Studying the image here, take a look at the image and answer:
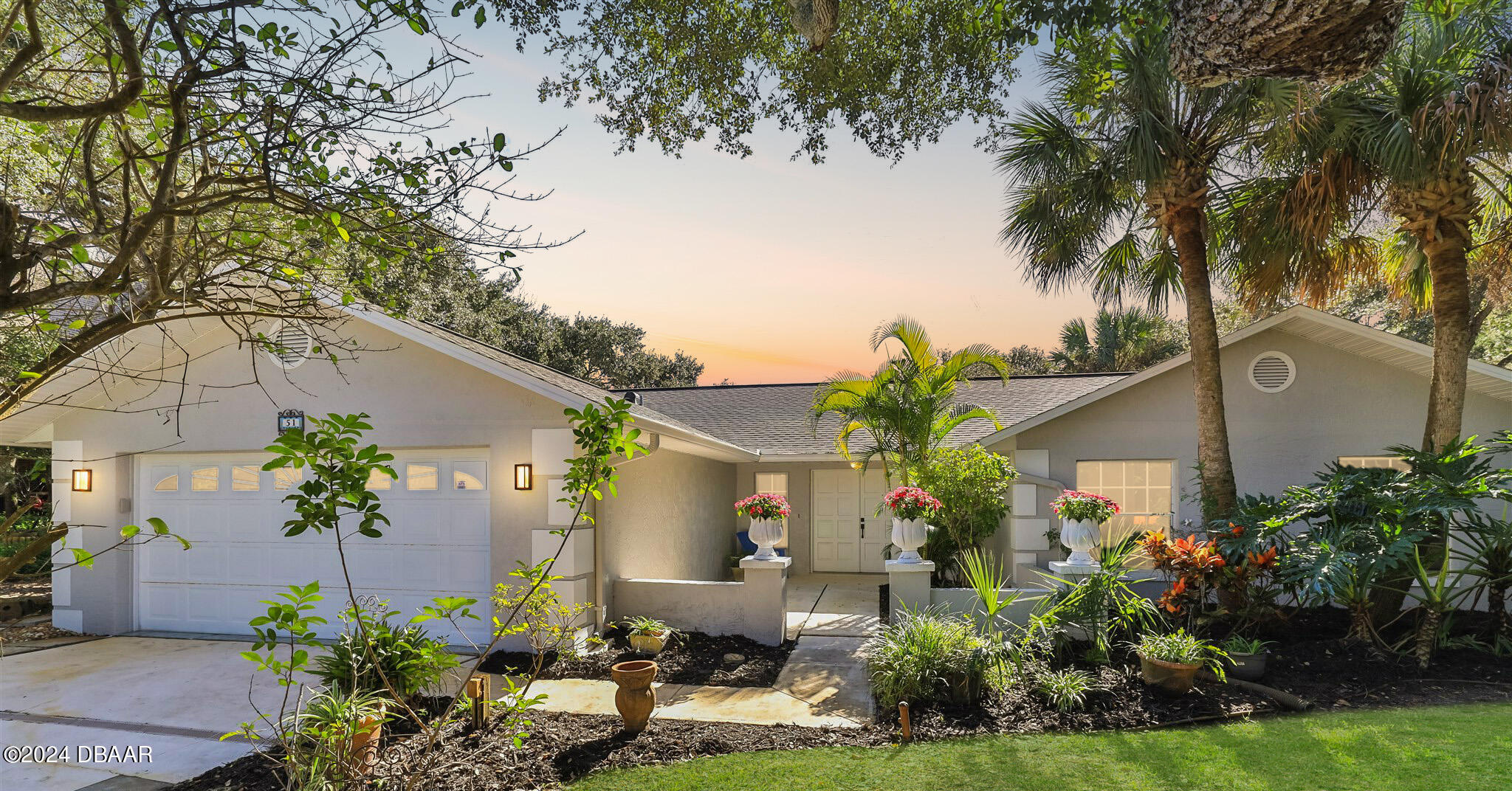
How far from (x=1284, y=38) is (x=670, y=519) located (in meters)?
10.3

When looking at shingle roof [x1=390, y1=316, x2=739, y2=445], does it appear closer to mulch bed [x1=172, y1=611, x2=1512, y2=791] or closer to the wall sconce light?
the wall sconce light

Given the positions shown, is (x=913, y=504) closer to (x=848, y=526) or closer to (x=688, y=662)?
(x=688, y=662)

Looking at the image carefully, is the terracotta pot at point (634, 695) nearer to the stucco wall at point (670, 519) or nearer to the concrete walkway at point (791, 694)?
the concrete walkway at point (791, 694)

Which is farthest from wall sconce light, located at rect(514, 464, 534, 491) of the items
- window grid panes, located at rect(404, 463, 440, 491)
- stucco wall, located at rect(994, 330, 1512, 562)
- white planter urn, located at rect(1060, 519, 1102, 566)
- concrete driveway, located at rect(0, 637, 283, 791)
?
stucco wall, located at rect(994, 330, 1512, 562)

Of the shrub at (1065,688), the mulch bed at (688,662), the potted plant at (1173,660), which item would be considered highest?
the potted plant at (1173,660)

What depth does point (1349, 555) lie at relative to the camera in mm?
6707

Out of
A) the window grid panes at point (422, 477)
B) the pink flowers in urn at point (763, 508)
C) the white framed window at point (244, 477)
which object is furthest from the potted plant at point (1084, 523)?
the white framed window at point (244, 477)

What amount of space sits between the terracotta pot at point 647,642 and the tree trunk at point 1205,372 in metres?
6.25

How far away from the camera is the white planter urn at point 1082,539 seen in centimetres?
786

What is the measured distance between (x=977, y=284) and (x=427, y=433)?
8.95m

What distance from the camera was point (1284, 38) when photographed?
1.96 metres

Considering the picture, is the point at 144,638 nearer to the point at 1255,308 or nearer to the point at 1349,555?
the point at 1349,555

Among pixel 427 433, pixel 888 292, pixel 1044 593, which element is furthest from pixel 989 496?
pixel 427 433

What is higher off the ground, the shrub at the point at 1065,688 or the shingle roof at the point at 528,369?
the shingle roof at the point at 528,369
